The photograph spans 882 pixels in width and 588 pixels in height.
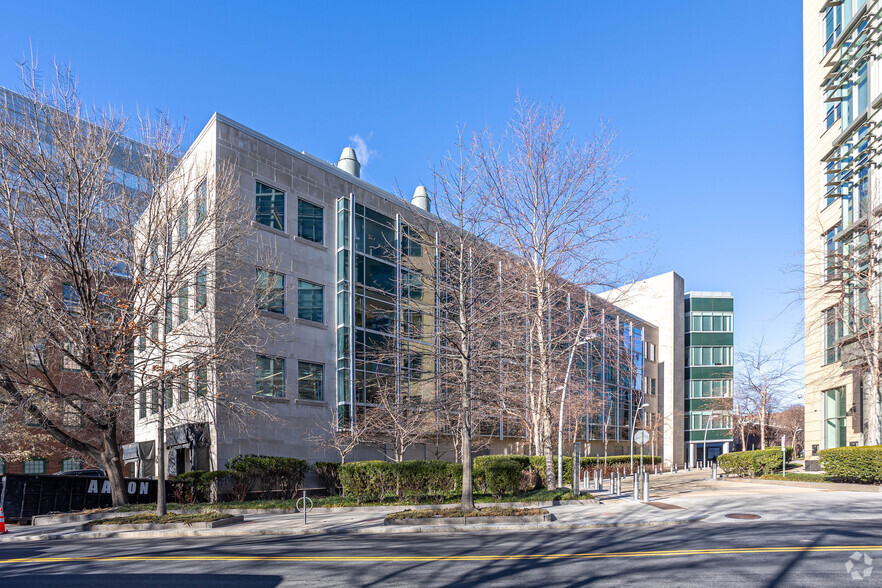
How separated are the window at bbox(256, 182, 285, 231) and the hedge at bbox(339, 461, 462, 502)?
12.5 meters

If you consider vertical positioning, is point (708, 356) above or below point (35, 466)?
above

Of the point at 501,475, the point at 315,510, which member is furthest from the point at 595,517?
the point at 315,510

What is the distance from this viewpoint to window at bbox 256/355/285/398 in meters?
27.9

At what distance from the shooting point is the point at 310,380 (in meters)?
30.4

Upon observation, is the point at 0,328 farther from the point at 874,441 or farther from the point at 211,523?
the point at 874,441

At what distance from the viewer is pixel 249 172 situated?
28.9m

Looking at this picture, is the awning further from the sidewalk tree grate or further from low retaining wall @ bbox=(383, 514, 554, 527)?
the sidewalk tree grate

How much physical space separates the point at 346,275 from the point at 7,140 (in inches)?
614

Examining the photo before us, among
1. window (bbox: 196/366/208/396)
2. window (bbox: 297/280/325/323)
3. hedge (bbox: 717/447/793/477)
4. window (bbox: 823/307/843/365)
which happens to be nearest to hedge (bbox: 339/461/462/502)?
window (bbox: 196/366/208/396)

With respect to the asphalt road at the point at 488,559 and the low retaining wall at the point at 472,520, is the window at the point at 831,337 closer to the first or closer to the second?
the asphalt road at the point at 488,559

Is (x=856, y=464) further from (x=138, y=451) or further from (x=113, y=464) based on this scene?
(x=138, y=451)

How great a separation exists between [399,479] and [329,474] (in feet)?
21.9

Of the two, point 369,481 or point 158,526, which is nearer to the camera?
point 158,526

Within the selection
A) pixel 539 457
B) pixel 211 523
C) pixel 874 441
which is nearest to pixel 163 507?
pixel 211 523
